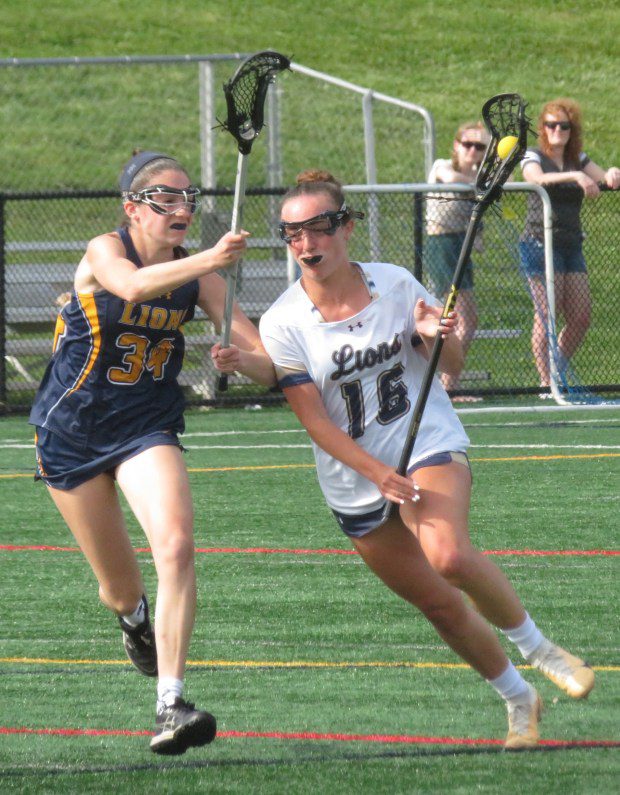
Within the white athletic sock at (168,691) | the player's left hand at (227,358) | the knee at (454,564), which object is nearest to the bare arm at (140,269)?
the player's left hand at (227,358)

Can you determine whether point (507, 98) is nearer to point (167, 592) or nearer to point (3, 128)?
point (167, 592)

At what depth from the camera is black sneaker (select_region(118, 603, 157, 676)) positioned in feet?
18.6

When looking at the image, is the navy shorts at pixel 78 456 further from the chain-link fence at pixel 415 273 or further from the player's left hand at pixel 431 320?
the chain-link fence at pixel 415 273

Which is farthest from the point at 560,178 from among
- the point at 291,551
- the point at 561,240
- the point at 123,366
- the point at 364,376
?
the point at 364,376

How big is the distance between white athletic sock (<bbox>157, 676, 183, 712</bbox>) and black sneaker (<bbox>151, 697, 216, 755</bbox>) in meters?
0.04

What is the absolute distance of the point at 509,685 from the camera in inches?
191

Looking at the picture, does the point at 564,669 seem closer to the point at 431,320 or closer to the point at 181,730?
the point at 431,320

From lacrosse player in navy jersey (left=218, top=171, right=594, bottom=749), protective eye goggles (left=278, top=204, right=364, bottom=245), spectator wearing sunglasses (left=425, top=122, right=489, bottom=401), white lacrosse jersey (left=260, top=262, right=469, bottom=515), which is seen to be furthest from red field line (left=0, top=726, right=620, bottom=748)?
spectator wearing sunglasses (left=425, top=122, right=489, bottom=401)

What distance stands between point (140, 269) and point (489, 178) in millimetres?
1132

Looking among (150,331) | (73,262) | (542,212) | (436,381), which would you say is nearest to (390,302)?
(436,381)

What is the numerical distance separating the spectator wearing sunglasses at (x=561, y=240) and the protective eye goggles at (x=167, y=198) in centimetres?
742

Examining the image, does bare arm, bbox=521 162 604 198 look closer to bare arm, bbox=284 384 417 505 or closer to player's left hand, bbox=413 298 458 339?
player's left hand, bbox=413 298 458 339

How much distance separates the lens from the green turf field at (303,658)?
4594 mm

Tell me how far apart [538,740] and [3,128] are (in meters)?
22.1
